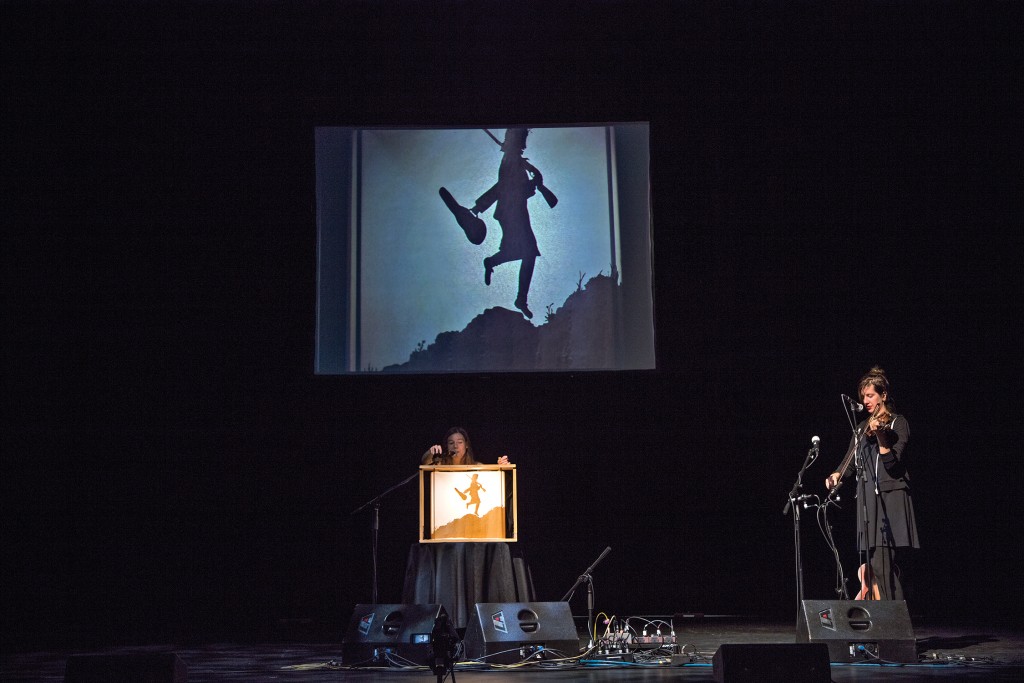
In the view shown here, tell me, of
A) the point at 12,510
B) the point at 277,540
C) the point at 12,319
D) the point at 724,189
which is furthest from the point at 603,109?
the point at 12,510

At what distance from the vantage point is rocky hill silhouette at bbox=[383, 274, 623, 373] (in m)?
Answer: 6.95

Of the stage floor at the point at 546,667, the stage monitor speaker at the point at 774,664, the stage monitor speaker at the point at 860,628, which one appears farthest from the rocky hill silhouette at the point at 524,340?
the stage monitor speaker at the point at 774,664

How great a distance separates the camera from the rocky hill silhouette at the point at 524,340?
695 centimetres

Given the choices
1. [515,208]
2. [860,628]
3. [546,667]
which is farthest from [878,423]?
[515,208]

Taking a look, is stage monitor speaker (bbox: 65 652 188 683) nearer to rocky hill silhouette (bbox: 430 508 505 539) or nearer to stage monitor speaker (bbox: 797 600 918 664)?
rocky hill silhouette (bbox: 430 508 505 539)

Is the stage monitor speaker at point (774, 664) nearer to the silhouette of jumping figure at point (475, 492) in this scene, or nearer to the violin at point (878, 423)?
the violin at point (878, 423)

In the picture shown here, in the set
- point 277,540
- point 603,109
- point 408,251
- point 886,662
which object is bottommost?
point 886,662

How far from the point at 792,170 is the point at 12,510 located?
238 inches

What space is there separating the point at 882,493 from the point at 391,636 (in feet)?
8.56

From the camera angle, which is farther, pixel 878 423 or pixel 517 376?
pixel 517 376

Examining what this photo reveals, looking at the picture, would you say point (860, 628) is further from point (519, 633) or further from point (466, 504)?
point (466, 504)

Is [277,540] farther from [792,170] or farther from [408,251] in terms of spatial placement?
[792,170]

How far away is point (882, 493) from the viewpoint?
5.15 m

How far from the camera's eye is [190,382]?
7098 mm
